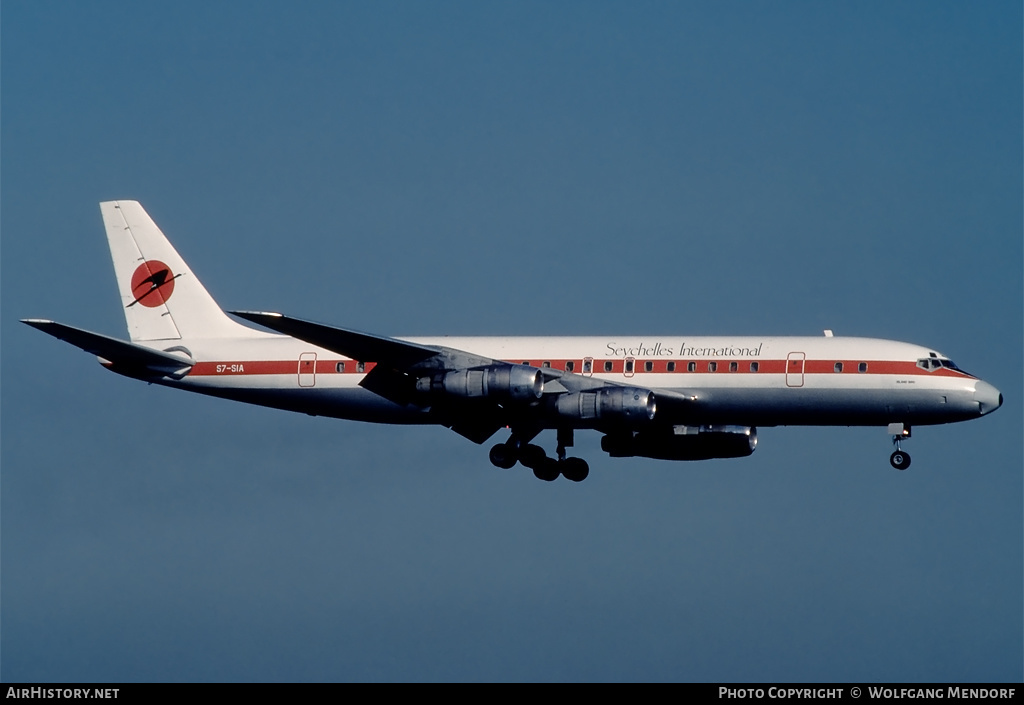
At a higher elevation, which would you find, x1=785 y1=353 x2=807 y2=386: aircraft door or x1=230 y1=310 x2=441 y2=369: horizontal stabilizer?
x1=230 y1=310 x2=441 y2=369: horizontal stabilizer

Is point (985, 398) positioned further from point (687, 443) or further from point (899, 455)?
point (687, 443)

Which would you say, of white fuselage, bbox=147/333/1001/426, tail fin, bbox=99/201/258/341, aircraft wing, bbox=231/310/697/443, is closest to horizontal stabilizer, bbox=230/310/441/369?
aircraft wing, bbox=231/310/697/443

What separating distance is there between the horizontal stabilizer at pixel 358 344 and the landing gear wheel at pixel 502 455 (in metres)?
5.33

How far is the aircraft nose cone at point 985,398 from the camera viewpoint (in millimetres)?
63531

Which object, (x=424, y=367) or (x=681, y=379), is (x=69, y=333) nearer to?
(x=424, y=367)

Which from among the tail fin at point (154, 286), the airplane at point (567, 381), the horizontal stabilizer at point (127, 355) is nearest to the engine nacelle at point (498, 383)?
the airplane at point (567, 381)

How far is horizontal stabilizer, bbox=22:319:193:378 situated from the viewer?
65.5 metres

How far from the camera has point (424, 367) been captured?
6494 centimetres

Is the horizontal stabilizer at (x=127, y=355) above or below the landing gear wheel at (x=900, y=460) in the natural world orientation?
above

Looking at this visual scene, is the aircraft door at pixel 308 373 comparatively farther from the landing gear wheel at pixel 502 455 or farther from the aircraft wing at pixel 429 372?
the landing gear wheel at pixel 502 455

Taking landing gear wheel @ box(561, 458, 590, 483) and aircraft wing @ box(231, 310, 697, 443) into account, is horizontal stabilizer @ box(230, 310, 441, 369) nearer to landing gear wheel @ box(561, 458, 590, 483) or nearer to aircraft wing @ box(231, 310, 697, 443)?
aircraft wing @ box(231, 310, 697, 443)

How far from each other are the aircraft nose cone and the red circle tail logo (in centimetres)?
3170
